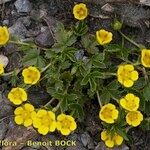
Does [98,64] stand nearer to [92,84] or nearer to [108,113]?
[92,84]

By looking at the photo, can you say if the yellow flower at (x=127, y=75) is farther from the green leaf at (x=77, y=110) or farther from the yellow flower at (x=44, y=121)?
the yellow flower at (x=44, y=121)

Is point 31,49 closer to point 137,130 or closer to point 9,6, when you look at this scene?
point 9,6

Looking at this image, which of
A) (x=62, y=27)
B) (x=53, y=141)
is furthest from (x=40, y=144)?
(x=62, y=27)

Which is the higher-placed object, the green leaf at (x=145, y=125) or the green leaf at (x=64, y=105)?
the green leaf at (x=64, y=105)

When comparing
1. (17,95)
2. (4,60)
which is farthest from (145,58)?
(4,60)

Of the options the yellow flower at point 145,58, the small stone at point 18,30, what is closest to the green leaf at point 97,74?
the yellow flower at point 145,58

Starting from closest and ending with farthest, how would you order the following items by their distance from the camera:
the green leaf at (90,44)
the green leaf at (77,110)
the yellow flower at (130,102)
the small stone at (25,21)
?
the yellow flower at (130,102) → the green leaf at (77,110) → the green leaf at (90,44) → the small stone at (25,21)

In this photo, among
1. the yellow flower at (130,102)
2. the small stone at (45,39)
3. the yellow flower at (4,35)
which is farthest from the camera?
the small stone at (45,39)

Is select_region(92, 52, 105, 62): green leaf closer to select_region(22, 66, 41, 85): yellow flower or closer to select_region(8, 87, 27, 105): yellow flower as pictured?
select_region(22, 66, 41, 85): yellow flower
